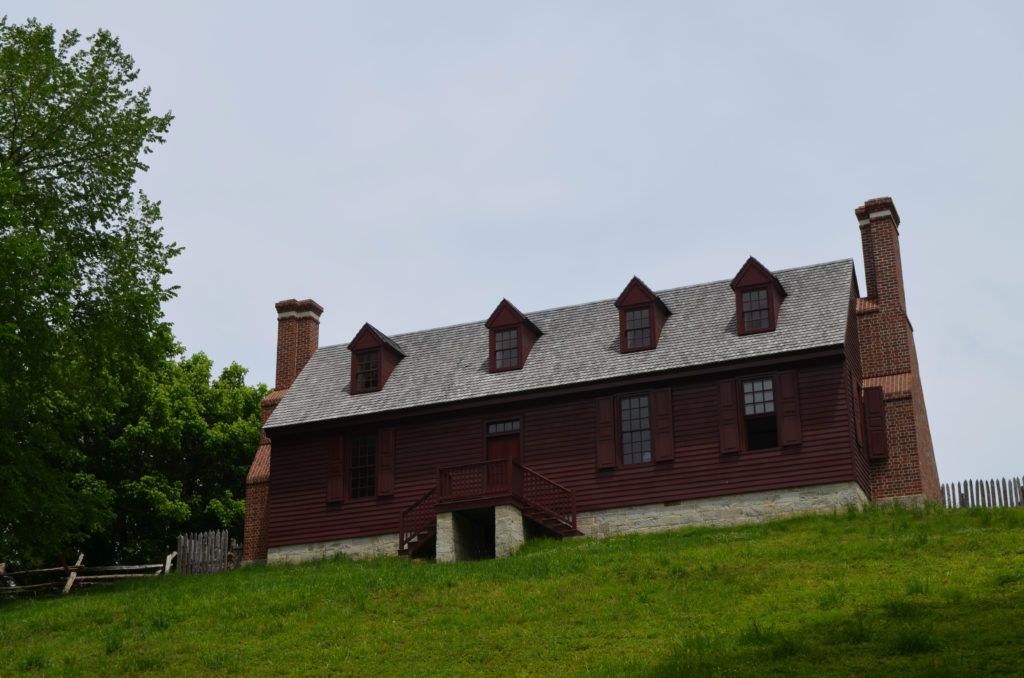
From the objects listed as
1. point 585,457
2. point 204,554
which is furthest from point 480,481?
point 204,554

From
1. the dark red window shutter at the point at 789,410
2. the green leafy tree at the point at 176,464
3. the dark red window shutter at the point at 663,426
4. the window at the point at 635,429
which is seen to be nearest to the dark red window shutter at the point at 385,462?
the window at the point at 635,429

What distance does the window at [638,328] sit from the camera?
3362 centimetres

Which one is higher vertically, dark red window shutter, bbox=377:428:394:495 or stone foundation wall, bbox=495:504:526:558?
dark red window shutter, bbox=377:428:394:495

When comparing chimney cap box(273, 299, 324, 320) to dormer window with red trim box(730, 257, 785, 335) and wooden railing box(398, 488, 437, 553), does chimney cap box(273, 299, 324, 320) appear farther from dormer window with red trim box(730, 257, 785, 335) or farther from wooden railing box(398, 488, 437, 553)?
dormer window with red trim box(730, 257, 785, 335)

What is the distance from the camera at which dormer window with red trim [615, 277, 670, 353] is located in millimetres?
33562

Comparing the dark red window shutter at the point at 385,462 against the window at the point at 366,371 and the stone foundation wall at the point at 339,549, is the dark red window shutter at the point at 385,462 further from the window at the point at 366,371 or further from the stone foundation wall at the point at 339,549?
the window at the point at 366,371

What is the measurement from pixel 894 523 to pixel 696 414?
6.89m

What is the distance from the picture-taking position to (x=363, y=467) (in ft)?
115

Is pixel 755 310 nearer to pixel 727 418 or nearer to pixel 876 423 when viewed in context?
pixel 727 418

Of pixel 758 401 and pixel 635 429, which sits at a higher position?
pixel 758 401

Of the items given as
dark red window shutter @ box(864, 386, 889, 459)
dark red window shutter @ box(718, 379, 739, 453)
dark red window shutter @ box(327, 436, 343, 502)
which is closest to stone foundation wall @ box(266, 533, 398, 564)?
dark red window shutter @ box(327, 436, 343, 502)

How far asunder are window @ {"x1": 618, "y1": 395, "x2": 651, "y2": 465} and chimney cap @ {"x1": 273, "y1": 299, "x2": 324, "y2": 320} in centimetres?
1175

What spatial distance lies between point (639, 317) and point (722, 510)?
6010 mm

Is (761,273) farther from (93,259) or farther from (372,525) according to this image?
(93,259)
